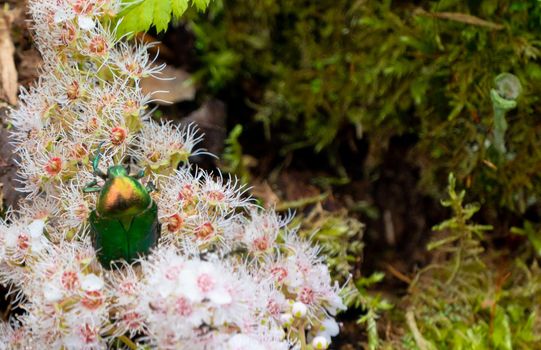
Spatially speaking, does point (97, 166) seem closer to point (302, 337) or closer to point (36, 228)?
point (36, 228)

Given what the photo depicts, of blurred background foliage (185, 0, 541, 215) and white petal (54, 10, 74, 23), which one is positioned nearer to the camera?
white petal (54, 10, 74, 23)

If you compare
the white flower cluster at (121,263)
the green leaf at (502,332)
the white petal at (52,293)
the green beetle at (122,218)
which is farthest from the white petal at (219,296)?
the green leaf at (502,332)

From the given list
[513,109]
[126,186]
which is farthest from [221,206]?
[513,109]

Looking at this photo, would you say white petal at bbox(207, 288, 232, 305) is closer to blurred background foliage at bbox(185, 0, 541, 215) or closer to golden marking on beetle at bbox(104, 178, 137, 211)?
golden marking on beetle at bbox(104, 178, 137, 211)

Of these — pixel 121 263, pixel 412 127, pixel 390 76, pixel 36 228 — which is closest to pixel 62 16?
pixel 36 228

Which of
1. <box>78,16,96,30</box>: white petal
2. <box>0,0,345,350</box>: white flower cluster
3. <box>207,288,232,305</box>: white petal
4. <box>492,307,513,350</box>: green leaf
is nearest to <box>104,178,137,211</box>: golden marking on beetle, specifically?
<box>0,0,345,350</box>: white flower cluster

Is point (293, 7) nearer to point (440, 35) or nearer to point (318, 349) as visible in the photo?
point (440, 35)
